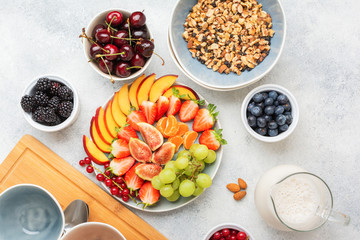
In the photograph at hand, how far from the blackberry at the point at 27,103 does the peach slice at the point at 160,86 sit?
455 mm

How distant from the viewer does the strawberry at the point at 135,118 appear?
1451mm

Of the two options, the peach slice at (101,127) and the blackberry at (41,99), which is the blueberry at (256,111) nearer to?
the peach slice at (101,127)

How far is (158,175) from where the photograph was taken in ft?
4.44

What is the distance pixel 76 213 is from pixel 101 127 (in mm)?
345

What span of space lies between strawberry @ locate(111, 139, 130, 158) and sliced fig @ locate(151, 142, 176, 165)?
118mm

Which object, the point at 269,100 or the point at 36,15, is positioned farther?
the point at 36,15

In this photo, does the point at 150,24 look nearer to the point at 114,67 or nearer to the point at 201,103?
the point at 114,67

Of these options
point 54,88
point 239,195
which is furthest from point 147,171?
point 54,88

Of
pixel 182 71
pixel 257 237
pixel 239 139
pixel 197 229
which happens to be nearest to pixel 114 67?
pixel 182 71

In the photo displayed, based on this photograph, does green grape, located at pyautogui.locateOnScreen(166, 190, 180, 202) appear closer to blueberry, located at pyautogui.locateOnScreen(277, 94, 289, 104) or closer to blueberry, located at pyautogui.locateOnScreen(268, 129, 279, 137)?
blueberry, located at pyautogui.locateOnScreen(268, 129, 279, 137)

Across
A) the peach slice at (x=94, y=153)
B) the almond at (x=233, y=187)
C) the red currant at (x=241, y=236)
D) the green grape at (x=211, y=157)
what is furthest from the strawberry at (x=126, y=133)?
the red currant at (x=241, y=236)

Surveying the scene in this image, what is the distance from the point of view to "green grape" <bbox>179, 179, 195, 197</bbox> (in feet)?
4.30

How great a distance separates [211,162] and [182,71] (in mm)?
375

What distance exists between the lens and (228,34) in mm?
1454
